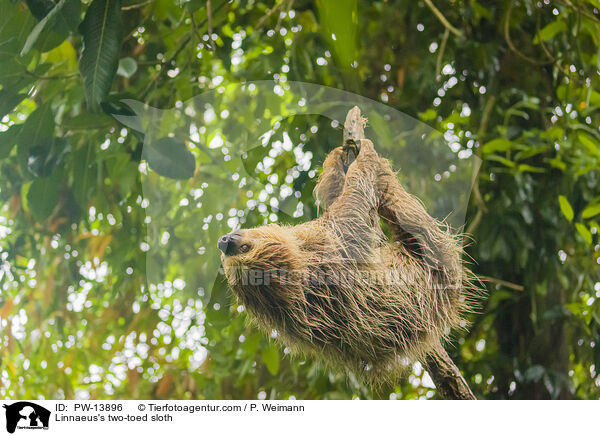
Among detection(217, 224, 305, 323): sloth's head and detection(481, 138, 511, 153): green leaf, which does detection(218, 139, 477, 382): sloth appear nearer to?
detection(217, 224, 305, 323): sloth's head

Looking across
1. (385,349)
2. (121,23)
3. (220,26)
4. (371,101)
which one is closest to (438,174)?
(371,101)

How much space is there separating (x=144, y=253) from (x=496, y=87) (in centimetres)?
56

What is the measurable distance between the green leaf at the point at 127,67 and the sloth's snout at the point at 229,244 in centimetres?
26

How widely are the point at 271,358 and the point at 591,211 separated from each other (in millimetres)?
530

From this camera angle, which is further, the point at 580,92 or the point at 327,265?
the point at 580,92

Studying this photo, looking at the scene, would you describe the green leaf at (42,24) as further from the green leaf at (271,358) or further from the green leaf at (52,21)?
the green leaf at (271,358)

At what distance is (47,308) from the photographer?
641 mm

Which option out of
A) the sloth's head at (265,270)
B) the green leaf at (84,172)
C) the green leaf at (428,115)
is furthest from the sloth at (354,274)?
the green leaf at (84,172)

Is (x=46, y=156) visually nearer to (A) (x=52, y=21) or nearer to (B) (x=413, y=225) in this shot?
(A) (x=52, y=21)

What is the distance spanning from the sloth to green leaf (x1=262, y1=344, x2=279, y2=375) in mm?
23

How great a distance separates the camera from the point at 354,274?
559 mm

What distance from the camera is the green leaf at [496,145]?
67 centimetres
